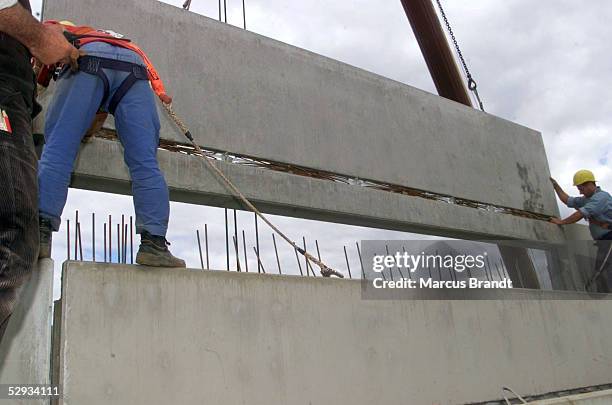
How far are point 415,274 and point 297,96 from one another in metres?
1.59

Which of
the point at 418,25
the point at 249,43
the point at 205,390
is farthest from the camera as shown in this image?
the point at 418,25

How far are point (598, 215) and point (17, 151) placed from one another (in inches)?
193

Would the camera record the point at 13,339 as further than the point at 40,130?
No

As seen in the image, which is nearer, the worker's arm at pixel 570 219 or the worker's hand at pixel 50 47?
the worker's hand at pixel 50 47

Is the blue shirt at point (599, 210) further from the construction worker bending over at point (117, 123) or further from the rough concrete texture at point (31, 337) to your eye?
the rough concrete texture at point (31, 337)

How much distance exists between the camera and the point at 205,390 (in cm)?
198

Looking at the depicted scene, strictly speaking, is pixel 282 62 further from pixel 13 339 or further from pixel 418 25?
pixel 418 25

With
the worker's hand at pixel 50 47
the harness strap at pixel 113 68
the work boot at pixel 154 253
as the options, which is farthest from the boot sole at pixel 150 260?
the worker's hand at pixel 50 47

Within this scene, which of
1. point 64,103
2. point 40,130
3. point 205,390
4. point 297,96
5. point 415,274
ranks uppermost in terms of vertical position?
point 297,96

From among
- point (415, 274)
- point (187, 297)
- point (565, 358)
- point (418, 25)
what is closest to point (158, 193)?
point (187, 297)

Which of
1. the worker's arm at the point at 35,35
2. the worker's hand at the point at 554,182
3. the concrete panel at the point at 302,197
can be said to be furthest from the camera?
the worker's hand at the point at 554,182

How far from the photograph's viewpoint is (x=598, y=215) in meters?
4.85

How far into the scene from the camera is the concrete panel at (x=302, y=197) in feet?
9.47

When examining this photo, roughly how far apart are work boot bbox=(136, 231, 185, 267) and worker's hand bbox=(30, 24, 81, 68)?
709 millimetres
